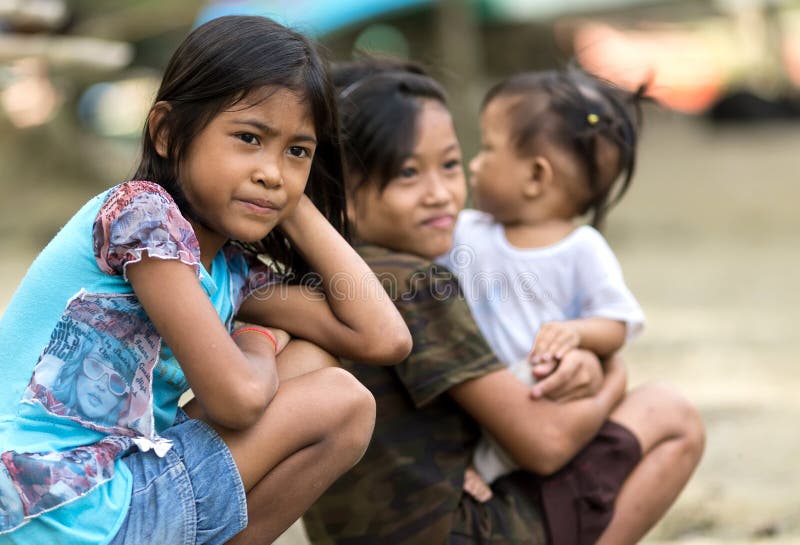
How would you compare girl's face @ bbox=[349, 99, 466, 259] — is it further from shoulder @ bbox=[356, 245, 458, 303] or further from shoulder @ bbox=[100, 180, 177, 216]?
shoulder @ bbox=[100, 180, 177, 216]

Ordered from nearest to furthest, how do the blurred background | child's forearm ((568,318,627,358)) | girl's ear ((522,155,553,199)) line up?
1. child's forearm ((568,318,627,358))
2. girl's ear ((522,155,553,199))
3. the blurred background

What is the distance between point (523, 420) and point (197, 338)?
0.77 metres

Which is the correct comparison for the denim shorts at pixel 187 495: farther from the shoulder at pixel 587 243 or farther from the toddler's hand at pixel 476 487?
the shoulder at pixel 587 243

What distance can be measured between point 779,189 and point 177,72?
10598 mm

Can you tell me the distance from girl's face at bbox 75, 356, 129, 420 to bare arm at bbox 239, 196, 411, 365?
1.26 feet

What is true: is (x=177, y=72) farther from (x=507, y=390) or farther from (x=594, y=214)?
(x=594, y=214)

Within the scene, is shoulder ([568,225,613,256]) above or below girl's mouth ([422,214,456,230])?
below

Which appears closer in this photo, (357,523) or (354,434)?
(354,434)

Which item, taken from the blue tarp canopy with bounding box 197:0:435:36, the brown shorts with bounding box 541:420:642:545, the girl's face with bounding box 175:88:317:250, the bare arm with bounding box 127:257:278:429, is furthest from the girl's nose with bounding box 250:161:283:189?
the blue tarp canopy with bounding box 197:0:435:36

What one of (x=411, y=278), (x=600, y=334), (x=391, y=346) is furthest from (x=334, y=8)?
(x=391, y=346)

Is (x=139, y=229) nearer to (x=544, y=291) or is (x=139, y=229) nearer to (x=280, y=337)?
(x=280, y=337)

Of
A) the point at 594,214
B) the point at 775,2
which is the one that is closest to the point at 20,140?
the point at 594,214

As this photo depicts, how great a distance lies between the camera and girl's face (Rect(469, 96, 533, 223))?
2512 mm

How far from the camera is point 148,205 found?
5.52ft
